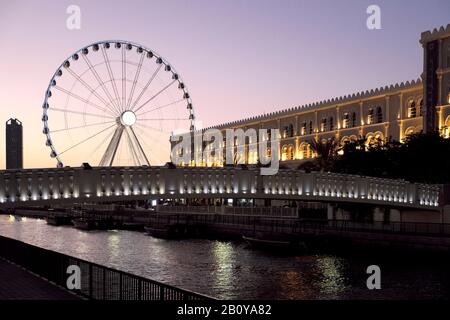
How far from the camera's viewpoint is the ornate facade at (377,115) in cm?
9319

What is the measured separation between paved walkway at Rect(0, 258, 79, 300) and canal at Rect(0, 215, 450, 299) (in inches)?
577

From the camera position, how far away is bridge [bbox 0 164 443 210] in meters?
43.3

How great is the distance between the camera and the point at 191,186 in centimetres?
5300

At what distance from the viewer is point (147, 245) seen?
240ft

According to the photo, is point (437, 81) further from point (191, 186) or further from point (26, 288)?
point (26, 288)

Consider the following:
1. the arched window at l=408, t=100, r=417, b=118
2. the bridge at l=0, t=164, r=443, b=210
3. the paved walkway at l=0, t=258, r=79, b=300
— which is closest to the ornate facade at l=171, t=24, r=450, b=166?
the arched window at l=408, t=100, r=417, b=118

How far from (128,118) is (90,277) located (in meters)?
40.7

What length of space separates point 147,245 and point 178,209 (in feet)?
166

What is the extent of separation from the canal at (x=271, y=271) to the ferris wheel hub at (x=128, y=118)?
13.1 m

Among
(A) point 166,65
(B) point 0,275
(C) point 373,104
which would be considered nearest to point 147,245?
(A) point 166,65
